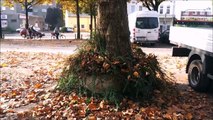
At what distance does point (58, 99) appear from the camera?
6.57 metres

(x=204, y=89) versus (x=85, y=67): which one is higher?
(x=85, y=67)

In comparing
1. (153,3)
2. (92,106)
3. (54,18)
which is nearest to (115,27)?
(92,106)

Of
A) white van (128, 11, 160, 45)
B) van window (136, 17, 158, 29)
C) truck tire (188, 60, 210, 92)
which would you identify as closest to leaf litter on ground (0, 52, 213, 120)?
truck tire (188, 60, 210, 92)

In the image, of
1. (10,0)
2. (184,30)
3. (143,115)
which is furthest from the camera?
(10,0)

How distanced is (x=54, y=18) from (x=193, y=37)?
78553 millimetres

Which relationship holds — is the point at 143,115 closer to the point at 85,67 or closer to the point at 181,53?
the point at 85,67

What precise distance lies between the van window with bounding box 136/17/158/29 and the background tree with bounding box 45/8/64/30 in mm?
60790

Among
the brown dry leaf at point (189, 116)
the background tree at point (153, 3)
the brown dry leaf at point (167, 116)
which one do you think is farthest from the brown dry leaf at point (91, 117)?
the background tree at point (153, 3)

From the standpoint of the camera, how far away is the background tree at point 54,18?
275 feet

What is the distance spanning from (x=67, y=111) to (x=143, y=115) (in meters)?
1.44

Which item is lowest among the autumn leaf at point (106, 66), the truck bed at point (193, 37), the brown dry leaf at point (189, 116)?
the brown dry leaf at point (189, 116)

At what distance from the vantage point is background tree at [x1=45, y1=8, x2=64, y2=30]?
275 ft

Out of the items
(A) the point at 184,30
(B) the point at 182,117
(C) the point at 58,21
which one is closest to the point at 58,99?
(B) the point at 182,117

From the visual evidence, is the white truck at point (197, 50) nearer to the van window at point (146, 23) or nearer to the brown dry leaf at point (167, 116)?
the brown dry leaf at point (167, 116)
